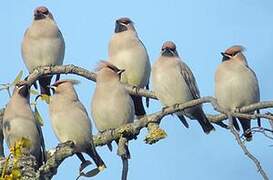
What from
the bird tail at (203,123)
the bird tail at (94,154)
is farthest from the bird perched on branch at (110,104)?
the bird tail at (203,123)

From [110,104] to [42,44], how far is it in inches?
80.9

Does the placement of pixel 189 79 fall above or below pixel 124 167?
above

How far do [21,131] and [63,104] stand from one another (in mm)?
466

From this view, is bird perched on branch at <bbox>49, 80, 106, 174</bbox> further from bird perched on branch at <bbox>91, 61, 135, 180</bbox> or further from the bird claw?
the bird claw

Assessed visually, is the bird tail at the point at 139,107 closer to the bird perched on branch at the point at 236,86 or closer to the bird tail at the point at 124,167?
the bird perched on branch at the point at 236,86

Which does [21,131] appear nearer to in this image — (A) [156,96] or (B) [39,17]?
(A) [156,96]

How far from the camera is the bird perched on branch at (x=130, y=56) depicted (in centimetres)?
959

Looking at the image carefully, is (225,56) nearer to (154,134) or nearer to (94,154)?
(94,154)

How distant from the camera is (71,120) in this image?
7.63 metres

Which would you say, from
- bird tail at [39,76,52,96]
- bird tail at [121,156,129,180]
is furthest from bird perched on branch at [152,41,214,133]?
bird tail at [121,156,129,180]

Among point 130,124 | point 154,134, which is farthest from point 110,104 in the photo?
point 154,134

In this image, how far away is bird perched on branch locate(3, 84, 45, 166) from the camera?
7.60 m

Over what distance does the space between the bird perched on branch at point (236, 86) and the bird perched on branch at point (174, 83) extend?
0.30 m

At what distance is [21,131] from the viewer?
301 inches
